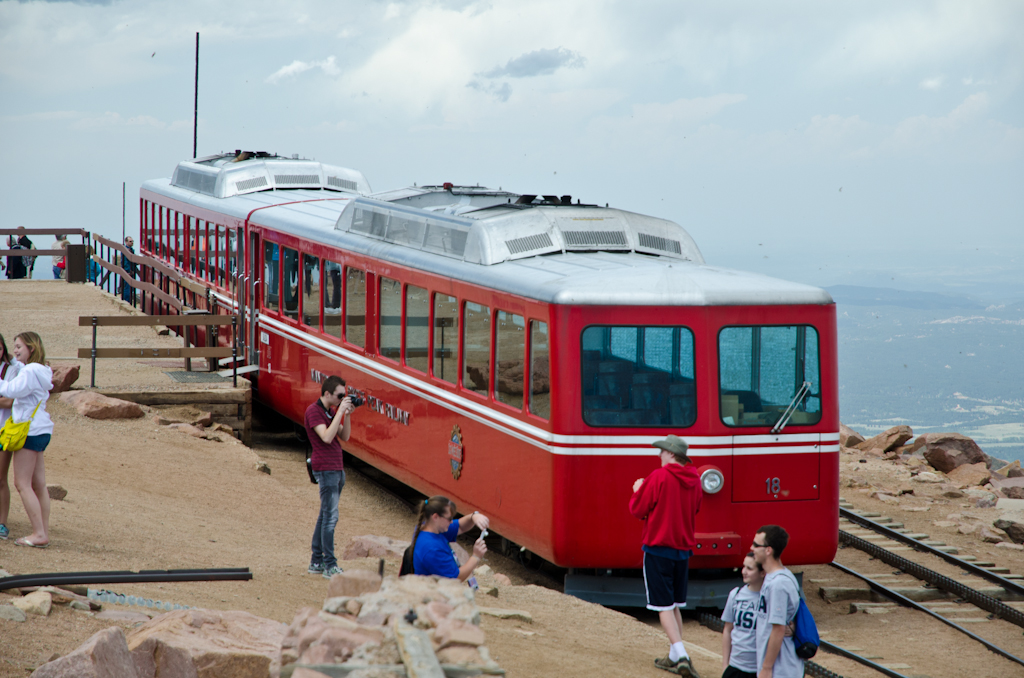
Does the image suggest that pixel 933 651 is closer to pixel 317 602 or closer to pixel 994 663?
pixel 994 663

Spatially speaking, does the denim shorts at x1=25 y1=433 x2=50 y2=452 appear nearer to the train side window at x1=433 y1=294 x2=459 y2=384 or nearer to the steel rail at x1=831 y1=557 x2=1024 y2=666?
the train side window at x1=433 y1=294 x2=459 y2=384

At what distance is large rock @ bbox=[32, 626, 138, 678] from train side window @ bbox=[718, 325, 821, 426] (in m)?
5.12

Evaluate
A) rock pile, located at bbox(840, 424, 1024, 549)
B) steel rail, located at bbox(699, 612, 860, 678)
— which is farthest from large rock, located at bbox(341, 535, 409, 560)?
rock pile, located at bbox(840, 424, 1024, 549)

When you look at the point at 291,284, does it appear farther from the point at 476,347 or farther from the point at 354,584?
the point at 354,584

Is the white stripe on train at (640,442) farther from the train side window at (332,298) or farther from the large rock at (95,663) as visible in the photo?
the large rock at (95,663)

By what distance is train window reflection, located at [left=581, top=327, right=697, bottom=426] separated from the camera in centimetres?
919

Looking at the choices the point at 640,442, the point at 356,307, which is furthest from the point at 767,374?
the point at 356,307

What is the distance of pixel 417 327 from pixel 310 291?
327 cm

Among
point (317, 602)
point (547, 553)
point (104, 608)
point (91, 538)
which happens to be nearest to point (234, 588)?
point (317, 602)

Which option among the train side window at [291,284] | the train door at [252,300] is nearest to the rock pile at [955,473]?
the train side window at [291,284]

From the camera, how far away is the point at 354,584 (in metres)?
6.02

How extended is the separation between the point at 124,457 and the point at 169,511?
2048 millimetres

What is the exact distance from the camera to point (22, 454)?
8.50 m

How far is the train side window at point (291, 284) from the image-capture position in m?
15.0
